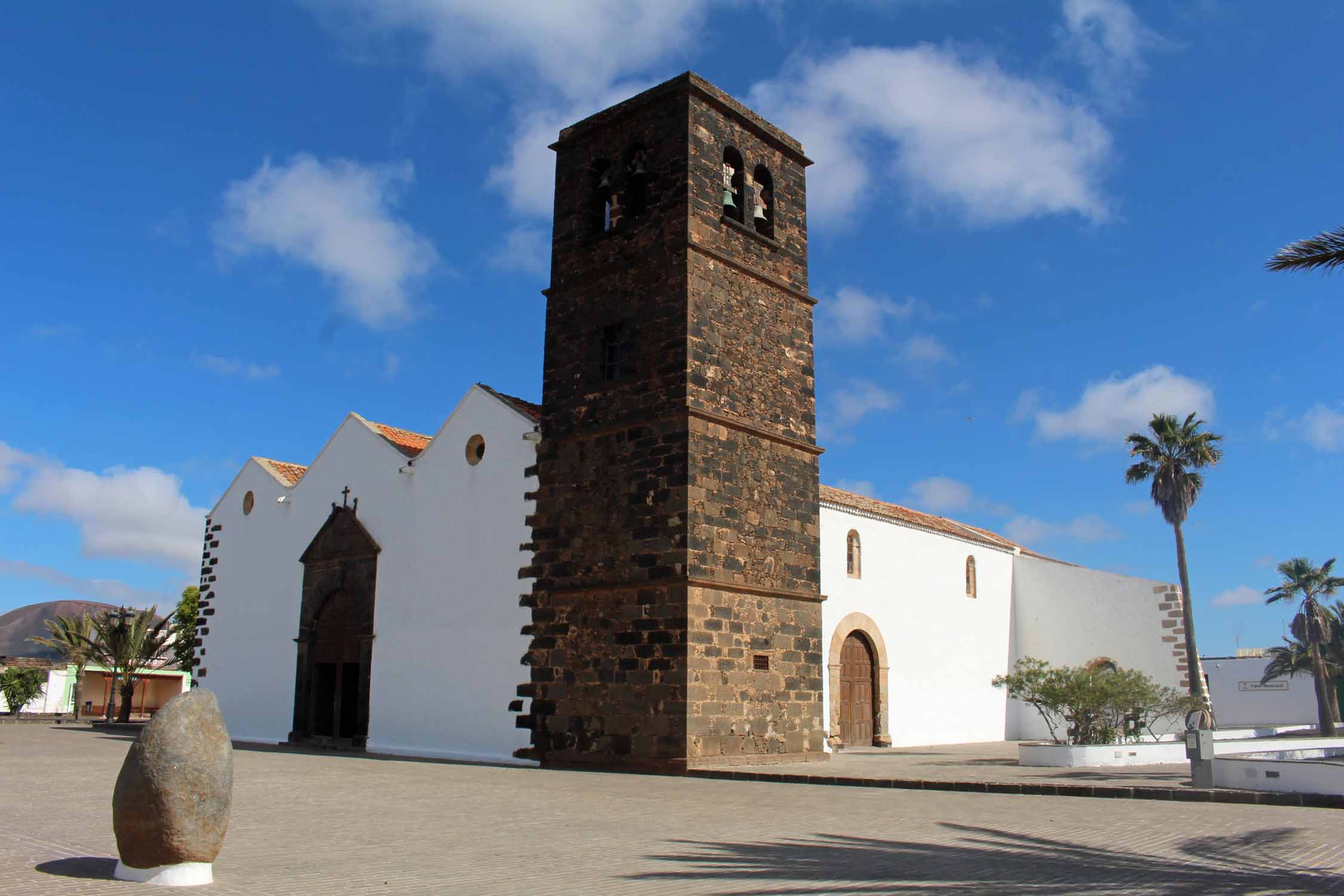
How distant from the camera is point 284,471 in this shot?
910 inches

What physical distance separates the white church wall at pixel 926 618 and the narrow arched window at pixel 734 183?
255 inches

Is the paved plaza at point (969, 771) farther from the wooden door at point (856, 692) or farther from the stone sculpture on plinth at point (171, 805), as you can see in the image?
the stone sculpture on plinth at point (171, 805)

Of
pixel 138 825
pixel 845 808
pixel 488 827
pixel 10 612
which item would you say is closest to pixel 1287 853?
pixel 845 808

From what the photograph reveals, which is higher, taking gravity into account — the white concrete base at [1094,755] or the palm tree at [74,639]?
the palm tree at [74,639]

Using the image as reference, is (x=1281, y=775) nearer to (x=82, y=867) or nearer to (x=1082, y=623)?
(x=82, y=867)

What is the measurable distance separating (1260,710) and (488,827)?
39.8 meters

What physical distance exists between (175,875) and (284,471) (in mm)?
18631

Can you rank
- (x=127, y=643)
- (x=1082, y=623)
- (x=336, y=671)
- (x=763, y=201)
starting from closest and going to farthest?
(x=763, y=201), (x=336, y=671), (x=1082, y=623), (x=127, y=643)

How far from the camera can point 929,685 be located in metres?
22.3

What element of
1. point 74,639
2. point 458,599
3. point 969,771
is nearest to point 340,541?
point 458,599

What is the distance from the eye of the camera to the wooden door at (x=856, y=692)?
19859 mm

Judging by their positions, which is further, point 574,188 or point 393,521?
point 393,521

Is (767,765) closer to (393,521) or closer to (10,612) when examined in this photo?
(393,521)

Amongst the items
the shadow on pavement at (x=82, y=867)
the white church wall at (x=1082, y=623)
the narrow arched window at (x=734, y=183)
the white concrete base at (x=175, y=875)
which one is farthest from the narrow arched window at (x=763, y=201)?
the white church wall at (x=1082, y=623)
